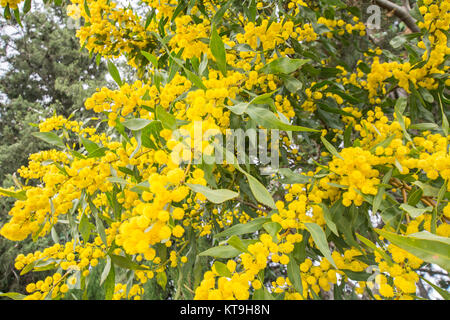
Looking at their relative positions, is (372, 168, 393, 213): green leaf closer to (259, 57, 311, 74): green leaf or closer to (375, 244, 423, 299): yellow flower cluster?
(375, 244, 423, 299): yellow flower cluster

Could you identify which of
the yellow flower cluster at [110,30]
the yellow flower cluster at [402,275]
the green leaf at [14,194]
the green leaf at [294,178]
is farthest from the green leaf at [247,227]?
the yellow flower cluster at [110,30]

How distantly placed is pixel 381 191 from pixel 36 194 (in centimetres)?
105

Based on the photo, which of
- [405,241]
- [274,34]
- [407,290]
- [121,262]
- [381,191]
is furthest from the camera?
[274,34]

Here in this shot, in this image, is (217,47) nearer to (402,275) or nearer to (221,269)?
(221,269)

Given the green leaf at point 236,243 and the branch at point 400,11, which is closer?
the green leaf at point 236,243

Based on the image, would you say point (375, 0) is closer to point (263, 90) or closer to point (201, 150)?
point (263, 90)

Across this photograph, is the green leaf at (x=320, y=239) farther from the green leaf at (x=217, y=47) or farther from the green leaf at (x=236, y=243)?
the green leaf at (x=217, y=47)

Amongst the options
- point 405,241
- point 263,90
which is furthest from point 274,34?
point 405,241

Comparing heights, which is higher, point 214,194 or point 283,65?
point 283,65

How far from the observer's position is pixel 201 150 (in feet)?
2.30

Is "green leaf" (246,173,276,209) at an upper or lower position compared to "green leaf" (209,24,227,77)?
lower

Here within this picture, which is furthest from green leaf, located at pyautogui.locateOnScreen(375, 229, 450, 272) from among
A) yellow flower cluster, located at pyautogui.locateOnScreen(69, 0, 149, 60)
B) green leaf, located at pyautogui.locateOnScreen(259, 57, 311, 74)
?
yellow flower cluster, located at pyautogui.locateOnScreen(69, 0, 149, 60)

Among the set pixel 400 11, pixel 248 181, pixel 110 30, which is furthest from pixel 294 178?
pixel 400 11

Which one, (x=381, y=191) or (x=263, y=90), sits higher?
(x=263, y=90)
